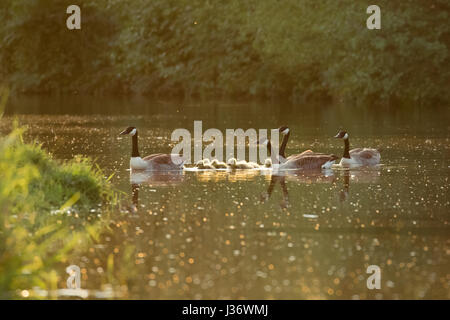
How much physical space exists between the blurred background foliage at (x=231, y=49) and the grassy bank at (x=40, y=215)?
34.0 m

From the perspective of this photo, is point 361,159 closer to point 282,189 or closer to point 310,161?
point 310,161

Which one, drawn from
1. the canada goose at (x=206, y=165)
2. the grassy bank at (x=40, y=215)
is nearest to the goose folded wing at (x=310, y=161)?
the canada goose at (x=206, y=165)

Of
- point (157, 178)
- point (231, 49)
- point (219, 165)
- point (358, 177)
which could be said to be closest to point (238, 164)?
point (219, 165)

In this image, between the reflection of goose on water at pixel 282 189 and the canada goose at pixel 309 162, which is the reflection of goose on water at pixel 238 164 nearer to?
the canada goose at pixel 309 162

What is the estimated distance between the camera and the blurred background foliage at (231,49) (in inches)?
1939

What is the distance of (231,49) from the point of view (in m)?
63.2

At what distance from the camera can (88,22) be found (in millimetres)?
70750

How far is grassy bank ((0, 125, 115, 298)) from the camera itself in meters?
9.61

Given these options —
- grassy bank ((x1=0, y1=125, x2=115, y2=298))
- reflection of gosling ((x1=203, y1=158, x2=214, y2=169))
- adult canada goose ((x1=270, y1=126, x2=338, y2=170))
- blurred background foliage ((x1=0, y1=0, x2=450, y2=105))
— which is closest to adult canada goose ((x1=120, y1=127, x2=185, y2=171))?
reflection of gosling ((x1=203, y1=158, x2=214, y2=169))

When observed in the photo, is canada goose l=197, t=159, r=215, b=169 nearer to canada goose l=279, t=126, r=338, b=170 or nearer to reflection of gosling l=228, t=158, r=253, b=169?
reflection of gosling l=228, t=158, r=253, b=169

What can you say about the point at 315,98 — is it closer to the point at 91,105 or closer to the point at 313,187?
the point at 91,105

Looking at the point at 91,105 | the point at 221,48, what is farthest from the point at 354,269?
the point at 221,48

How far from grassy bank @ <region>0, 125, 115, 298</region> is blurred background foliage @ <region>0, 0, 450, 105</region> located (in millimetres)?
33954

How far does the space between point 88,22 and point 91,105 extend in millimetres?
18671
